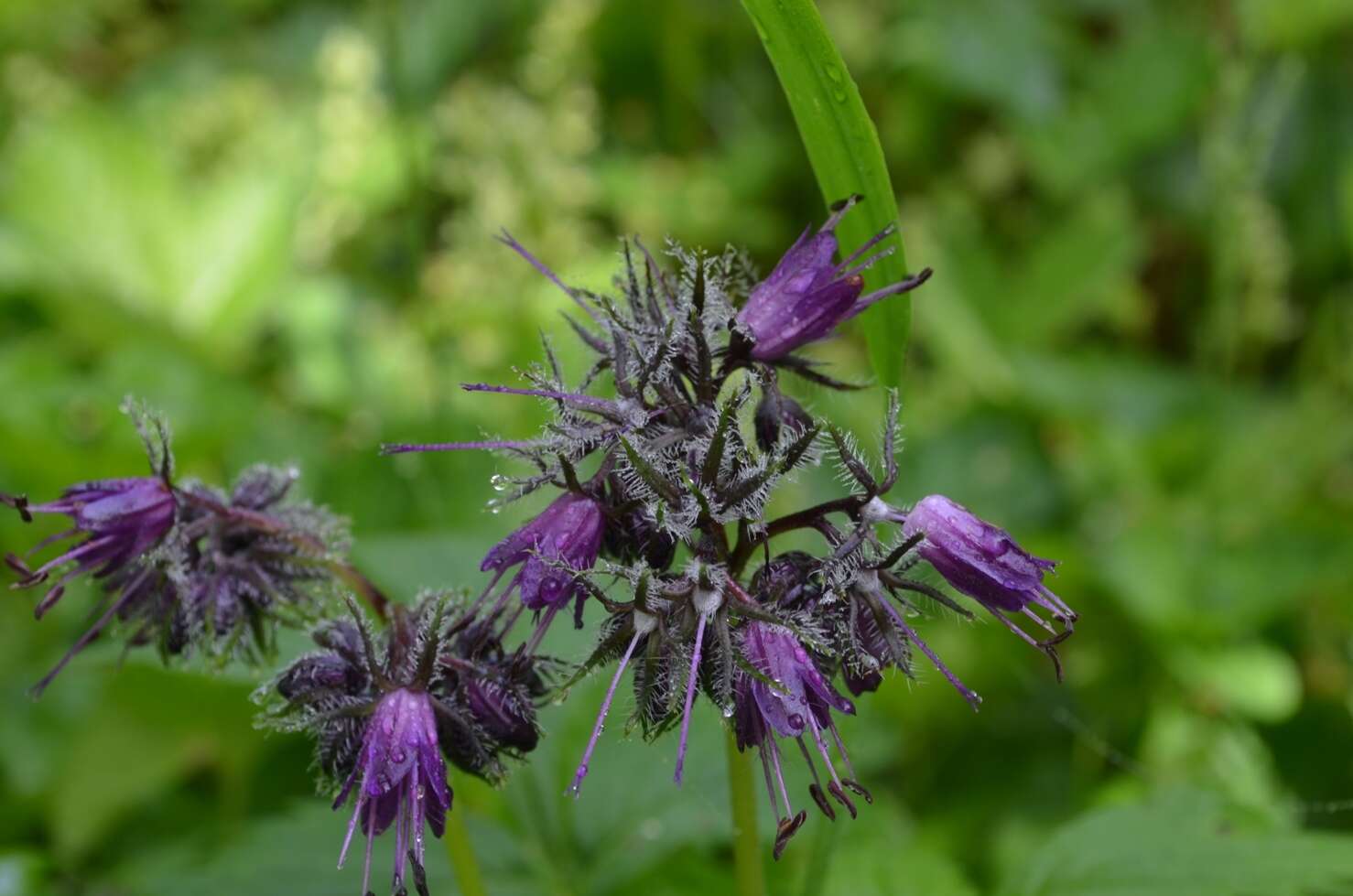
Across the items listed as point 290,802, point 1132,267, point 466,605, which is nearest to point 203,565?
point 466,605

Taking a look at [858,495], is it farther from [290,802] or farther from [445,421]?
[445,421]

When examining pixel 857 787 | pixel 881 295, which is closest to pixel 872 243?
pixel 881 295

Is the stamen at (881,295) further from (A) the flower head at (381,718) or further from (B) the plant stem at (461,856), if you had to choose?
A: (B) the plant stem at (461,856)

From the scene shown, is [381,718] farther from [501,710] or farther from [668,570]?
[668,570]

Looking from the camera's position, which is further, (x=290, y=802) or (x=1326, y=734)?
(x=1326, y=734)

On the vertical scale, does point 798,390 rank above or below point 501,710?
above

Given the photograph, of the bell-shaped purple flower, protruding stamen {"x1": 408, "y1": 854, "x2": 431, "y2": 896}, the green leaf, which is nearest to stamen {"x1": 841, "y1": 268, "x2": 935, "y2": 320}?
protruding stamen {"x1": 408, "y1": 854, "x2": 431, "y2": 896}
